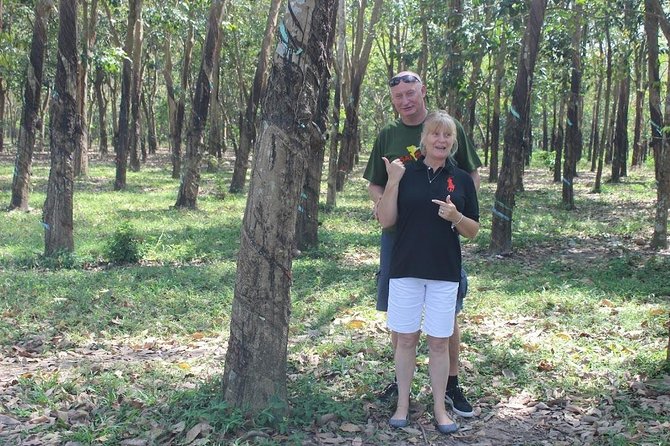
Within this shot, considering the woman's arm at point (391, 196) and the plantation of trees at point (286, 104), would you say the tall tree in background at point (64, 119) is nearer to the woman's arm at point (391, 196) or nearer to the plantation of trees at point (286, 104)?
the plantation of trees at point (286, 104)

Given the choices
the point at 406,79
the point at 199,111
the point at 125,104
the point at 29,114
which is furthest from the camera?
the point at 125,104

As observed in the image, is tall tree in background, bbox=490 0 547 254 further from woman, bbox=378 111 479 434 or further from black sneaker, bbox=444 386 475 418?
woman, bbox=378 111 479 434

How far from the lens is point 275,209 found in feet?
12.2

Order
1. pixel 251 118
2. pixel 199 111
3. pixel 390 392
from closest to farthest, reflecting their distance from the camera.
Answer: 1. pixel 390 392
2. pixel 199 111
3. pixel 251 118

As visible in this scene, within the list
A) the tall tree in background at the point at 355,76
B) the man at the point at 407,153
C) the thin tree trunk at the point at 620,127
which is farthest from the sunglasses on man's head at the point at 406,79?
the thin tree trunk at the point at 620,127

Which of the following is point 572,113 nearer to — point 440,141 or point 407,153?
point 407,153

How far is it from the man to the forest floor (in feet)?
1.12

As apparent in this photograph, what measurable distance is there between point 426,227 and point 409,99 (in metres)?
0.86

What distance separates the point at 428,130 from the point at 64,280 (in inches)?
234

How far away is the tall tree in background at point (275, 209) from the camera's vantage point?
11.9 ft

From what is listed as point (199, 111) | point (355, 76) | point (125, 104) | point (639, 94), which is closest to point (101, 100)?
point (125, 104)

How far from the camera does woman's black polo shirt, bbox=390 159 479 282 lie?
3.70 meters

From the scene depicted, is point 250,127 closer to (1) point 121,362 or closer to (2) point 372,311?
(2) point 372,311

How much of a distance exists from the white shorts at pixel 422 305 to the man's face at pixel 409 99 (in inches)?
42.5
